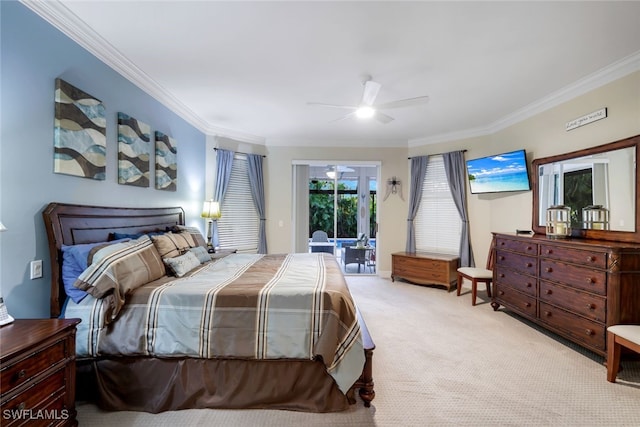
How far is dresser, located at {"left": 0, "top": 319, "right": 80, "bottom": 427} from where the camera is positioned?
127 cm

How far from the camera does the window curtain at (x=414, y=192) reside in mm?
5457

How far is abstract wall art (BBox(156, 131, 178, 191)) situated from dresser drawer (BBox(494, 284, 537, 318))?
4521 millimetres

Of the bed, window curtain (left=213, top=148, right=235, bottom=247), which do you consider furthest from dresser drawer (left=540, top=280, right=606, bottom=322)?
window curtain (left=213, top=148, right=235, bottom=247)

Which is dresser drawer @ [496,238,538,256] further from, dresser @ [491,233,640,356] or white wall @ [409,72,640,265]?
white wall @ [409,72,640,265]

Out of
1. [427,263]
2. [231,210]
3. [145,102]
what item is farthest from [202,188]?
[427,263]

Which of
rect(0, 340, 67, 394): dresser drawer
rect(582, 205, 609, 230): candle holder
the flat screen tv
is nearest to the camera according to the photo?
rect(0, 340, 67, 394): dresser drawer

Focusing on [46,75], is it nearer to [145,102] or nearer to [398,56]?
[145,102]

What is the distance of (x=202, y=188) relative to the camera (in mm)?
4684

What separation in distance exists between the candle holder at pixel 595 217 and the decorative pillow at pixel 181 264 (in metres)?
4.16

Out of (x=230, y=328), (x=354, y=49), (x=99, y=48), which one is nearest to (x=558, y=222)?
(x=354, y=49)

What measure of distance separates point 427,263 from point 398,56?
3529 millimetres

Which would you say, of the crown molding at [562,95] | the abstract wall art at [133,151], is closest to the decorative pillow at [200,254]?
the abstract wall art at [133,151]

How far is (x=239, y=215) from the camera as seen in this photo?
17.4 ft

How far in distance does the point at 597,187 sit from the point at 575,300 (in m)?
1.26
